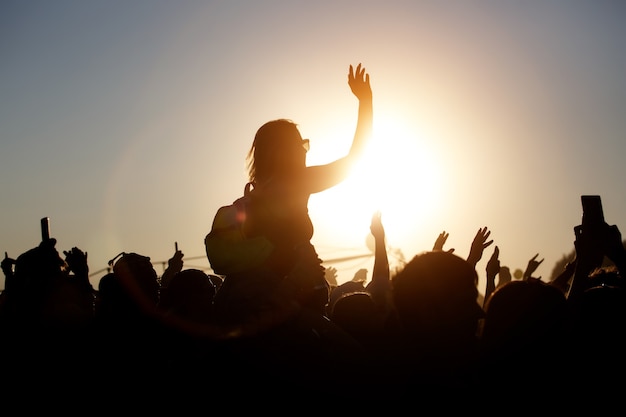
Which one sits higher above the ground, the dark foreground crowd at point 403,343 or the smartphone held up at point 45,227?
Result: the smartphone held up at point 45,227

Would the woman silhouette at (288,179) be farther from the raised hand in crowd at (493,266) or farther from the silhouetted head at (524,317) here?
the raised hand in crowd at (493,266)

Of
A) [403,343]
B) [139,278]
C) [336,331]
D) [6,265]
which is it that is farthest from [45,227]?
[403,343]

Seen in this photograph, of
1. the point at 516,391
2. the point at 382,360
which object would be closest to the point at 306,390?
the point at 382,360

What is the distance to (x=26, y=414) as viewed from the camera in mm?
4844

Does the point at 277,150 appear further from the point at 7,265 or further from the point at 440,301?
the point at 7,265

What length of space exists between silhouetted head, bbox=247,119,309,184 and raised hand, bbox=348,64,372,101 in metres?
0.43

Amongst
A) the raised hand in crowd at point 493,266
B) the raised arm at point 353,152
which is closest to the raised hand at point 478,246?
the raised hand in crowd at point 493,266

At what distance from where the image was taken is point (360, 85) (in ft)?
13.3

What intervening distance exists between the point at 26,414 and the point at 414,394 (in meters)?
3.16

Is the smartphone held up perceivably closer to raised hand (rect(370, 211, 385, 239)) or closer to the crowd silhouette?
the crowd silhouette

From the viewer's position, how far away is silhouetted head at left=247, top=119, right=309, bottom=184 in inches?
156

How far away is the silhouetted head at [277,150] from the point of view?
3.96m

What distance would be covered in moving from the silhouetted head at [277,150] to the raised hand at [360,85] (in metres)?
0.43

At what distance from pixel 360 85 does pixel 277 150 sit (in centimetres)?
65
